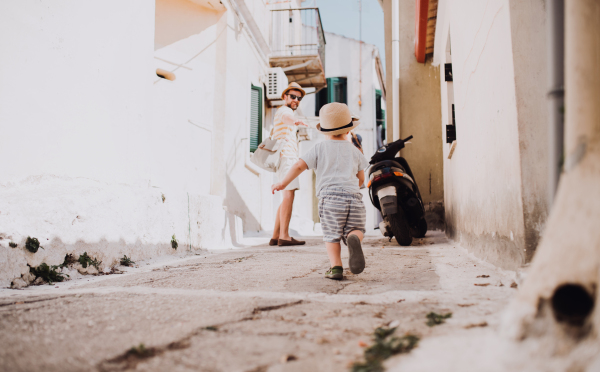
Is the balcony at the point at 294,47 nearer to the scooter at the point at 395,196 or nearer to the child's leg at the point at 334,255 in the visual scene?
the scooter at the point at 395,196

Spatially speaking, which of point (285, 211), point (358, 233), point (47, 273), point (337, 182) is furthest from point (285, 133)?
point (47, 273)

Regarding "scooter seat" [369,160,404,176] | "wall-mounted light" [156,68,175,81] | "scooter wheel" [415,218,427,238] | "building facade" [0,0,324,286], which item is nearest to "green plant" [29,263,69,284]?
"building facade" [0,0,324,286]

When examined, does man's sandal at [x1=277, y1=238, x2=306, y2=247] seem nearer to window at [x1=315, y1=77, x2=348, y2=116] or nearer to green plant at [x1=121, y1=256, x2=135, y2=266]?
green plant at [x1=121, y1=256, x2=135, y2=266]

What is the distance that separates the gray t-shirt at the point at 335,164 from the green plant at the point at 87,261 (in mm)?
1518

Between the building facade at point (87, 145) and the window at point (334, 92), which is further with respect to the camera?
the window at point (334, 92)

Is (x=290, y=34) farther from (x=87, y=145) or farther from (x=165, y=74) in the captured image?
(x=87, y=145)

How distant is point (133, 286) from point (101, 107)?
63.6 inches

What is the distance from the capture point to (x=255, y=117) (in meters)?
9.14

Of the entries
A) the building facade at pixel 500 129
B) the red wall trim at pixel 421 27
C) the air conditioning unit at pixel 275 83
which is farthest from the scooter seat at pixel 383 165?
the air conditioning unit at pixel 275 83

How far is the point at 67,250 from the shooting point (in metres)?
2.53

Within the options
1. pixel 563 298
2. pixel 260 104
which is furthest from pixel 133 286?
pixel 260 104

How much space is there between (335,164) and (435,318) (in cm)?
137

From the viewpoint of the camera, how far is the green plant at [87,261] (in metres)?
2.60

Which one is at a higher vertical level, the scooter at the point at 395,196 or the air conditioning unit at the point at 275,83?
the air conditioning unit at the point at 275,83
